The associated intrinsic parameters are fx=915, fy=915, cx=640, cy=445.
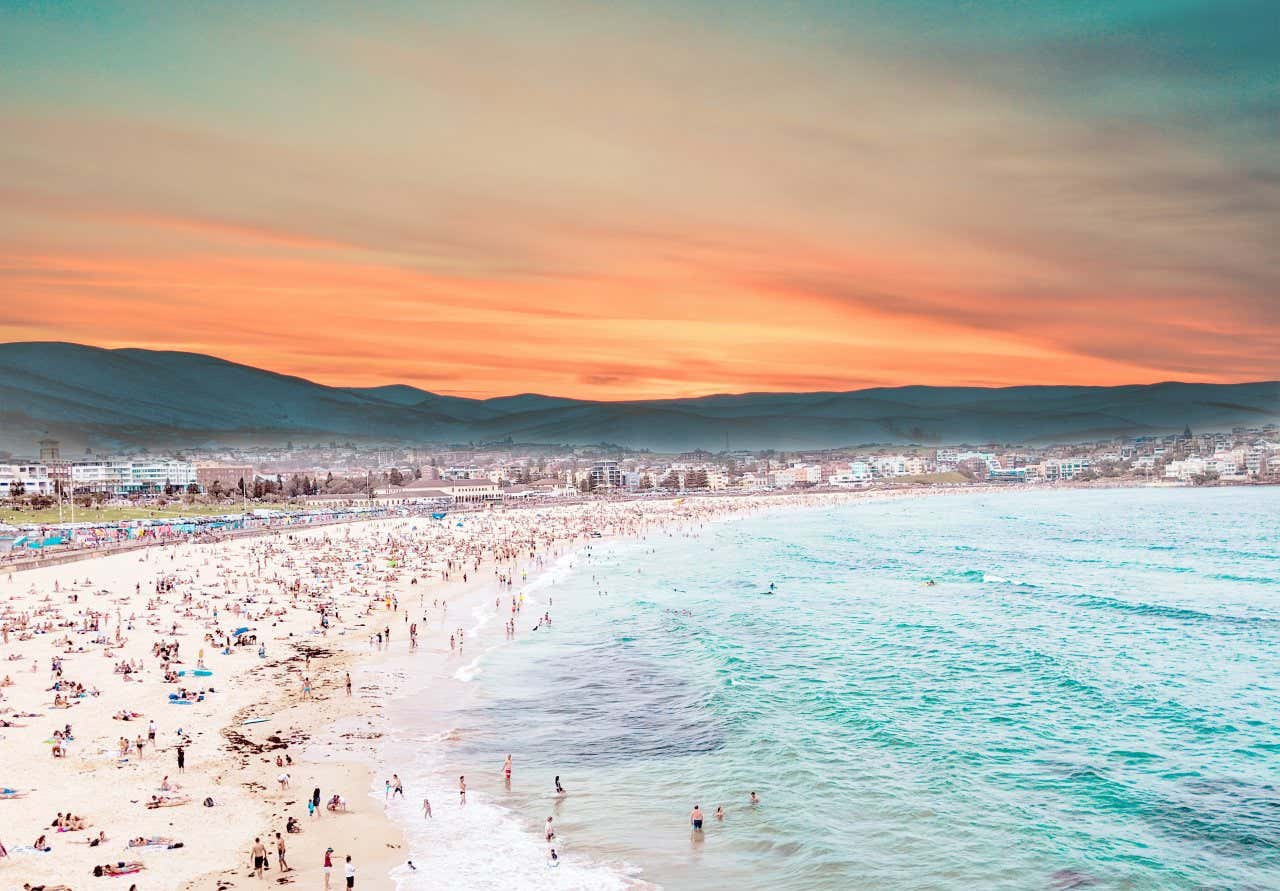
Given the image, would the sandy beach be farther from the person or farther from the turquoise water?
the turquoise water

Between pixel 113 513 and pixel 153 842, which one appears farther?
pixel 113 513

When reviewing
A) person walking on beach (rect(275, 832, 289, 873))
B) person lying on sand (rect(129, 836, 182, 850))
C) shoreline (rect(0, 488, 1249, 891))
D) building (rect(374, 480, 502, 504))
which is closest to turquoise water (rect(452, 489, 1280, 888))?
shoreline (rect(0, 488, 1249, 891))

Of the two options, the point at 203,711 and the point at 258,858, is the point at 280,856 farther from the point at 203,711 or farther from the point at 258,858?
the point at 203,711

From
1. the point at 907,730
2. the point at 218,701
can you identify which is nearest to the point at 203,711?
the point at 218,701

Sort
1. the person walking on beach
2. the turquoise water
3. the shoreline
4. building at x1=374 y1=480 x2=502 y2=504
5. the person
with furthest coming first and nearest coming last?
1. building at x1=374 y1=480 x2=502 y2=504
2. the turquoise water
3. the shoreline
4. the person walking on beach
5. the person

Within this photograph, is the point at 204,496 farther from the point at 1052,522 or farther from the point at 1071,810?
the point at 1071,810

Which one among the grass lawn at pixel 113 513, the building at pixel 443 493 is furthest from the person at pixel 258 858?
the building at pixel 443 493
